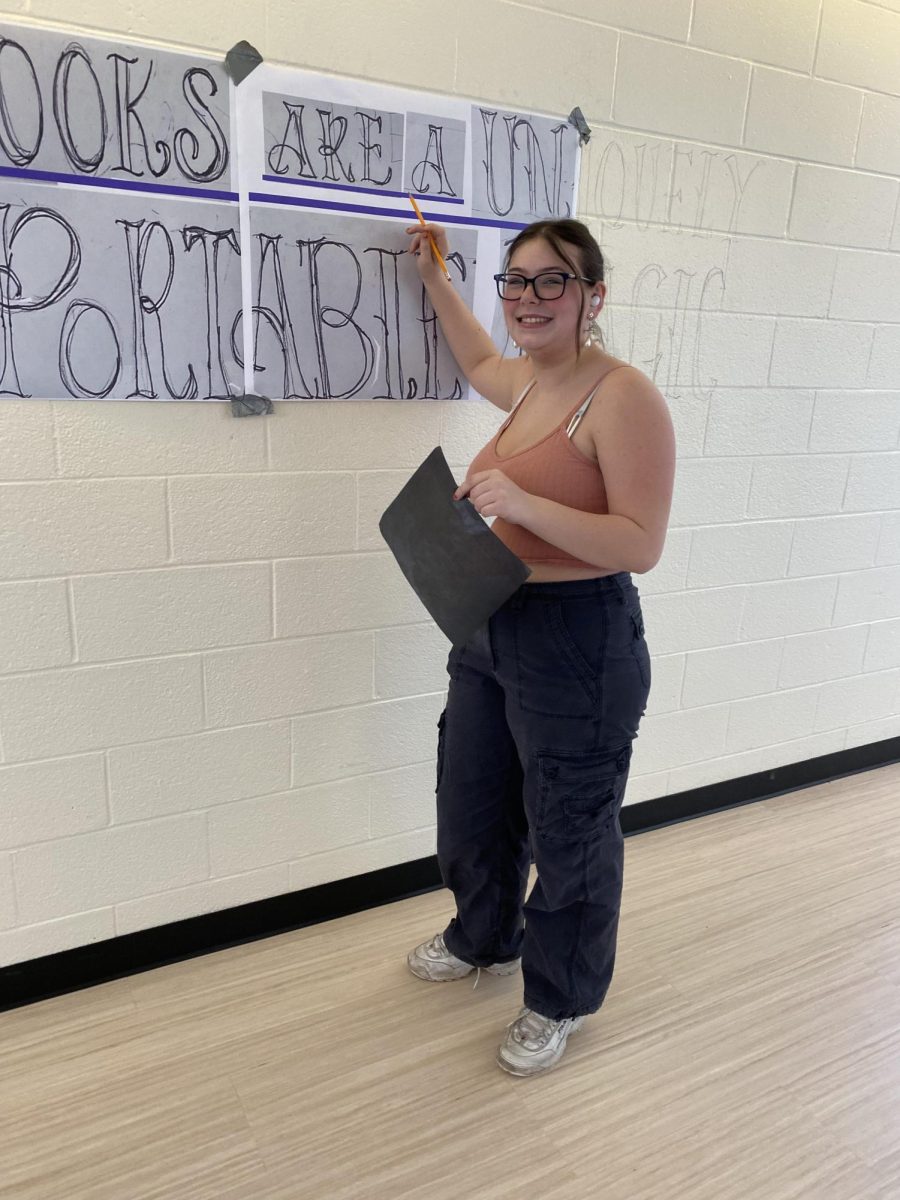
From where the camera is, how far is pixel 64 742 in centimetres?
165

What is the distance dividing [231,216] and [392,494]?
0.60 meters

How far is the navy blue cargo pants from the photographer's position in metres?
1.46

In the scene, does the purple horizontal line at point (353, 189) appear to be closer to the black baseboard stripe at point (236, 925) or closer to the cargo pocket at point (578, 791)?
the cargo pocket at point (578, 791)

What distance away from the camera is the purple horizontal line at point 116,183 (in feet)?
4.49

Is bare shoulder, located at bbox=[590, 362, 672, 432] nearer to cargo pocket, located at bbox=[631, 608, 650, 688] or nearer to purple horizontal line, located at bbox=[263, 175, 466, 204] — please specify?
cargo pocket, located at bbox=[631, 608, 650, 688]

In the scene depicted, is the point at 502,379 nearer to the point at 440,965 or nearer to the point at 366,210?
the point at 366,210

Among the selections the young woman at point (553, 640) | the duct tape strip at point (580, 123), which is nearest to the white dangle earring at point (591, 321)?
the young woman at point (553, 640)

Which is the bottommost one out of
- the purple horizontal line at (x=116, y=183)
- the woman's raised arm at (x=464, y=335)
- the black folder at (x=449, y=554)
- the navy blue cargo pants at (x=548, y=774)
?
the navy blue cargo pants at (x=548, y=774)

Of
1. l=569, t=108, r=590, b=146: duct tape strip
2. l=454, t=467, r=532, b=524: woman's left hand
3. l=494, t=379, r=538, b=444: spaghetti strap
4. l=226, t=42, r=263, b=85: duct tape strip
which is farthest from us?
l=569, t=108, r=590, b=146: duct tape strip

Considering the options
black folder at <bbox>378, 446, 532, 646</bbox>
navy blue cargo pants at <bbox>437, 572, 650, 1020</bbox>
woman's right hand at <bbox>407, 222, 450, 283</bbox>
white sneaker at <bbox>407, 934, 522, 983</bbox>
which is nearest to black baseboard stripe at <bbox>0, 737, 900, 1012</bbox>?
white sneaker at <bbox>407, 934, 522, 983</bbox>

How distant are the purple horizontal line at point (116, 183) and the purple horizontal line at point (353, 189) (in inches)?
3.5

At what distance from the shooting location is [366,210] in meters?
1.63

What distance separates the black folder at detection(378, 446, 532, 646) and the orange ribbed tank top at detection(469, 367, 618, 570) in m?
0.09

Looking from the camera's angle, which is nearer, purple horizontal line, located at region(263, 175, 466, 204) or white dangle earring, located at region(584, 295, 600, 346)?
white dangle earring, located at region(584, 295, 600, 346)
